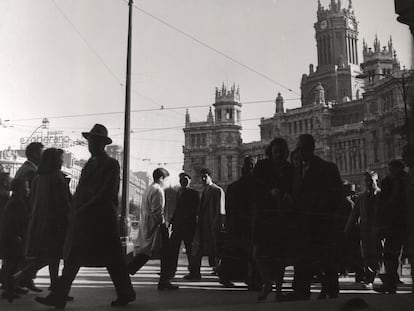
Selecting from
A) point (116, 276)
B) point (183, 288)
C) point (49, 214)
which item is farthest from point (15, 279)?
point (183, 288)

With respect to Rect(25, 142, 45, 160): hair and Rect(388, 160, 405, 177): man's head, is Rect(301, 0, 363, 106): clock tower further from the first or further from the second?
Rect(25, 142, 45, 160): hair

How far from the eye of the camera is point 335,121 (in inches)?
179

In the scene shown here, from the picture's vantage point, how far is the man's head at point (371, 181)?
4496 mm

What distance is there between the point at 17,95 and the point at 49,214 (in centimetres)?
178

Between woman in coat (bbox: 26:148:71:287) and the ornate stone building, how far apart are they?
5.67 feet

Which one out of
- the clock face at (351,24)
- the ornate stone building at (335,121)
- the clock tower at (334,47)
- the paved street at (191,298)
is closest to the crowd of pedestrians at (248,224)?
the paved street at (191,298)

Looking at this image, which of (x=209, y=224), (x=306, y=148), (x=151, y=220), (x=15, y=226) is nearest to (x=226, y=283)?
(x=209, y=224)

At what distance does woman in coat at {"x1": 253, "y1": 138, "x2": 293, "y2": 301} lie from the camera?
3.57 metres

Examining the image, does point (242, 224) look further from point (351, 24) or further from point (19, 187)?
point (351, 24)

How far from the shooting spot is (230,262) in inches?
187

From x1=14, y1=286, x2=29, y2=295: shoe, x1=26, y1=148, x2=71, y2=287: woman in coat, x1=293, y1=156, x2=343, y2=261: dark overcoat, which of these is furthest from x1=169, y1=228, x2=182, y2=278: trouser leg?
x1=293, y1=156, x2=343, y2=261: dark overcoat

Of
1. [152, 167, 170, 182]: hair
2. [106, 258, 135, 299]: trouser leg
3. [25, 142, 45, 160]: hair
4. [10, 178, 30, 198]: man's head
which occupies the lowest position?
[106, 258, 135, 299]: trouser leg

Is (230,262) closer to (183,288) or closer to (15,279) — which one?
(183,288)

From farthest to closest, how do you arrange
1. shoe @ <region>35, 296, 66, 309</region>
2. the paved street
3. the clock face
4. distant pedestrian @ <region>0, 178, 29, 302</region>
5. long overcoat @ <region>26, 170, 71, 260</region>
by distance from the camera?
the clock face, distant pedestrian @ <region>0, 178, 29, 302</region>, long overcoat @ <region>26, 170, 71, 260</region>, shoe @ <region>35, 296, 66, 309</region>, the paved street
